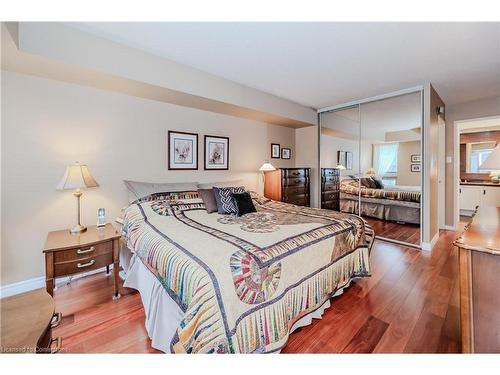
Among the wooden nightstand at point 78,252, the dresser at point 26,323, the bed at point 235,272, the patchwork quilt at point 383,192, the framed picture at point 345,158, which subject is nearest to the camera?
the dresser at point 26,323

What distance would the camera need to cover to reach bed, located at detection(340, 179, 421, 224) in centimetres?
356

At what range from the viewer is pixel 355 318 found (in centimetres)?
180

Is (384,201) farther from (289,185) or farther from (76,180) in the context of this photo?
(76,180)

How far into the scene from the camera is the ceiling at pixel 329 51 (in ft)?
6.44

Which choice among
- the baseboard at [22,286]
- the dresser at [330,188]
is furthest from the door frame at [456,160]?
the baseboard at [22,286]

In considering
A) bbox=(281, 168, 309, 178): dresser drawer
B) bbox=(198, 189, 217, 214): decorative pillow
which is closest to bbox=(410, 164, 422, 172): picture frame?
bbox=(281, 168, 309, 178): dresser drawer

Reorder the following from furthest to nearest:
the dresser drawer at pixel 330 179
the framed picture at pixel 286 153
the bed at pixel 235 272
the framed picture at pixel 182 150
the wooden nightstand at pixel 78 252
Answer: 1. the framed picture at pixel 286 153
2. the dresser drawer at pixel 330 179
3. the framed picture at pixel 182 150
4. the wooden nightstand at pixel 78 252
5. the bed at pixel 235 272

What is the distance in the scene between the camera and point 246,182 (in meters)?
3.99

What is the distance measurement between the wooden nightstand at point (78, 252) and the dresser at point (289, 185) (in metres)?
2.62

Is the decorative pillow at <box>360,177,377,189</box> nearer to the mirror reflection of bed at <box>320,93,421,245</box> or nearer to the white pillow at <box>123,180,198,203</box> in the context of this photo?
the mirror reflection of bed at <box>320,93,421,245</box>

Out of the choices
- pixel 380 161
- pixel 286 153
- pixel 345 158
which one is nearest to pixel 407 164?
pixel 380 161

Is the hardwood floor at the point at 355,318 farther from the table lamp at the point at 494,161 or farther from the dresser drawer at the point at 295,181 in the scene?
the dresser drawer at the point at 295,181

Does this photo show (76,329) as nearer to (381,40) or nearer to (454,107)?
(381,40)
